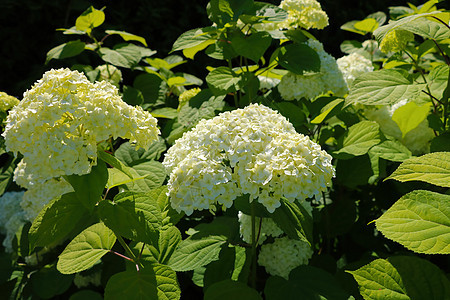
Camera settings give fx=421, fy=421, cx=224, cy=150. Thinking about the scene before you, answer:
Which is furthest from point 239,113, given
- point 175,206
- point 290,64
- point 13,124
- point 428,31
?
point 428,31

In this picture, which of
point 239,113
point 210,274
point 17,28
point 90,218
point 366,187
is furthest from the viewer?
point 17,28

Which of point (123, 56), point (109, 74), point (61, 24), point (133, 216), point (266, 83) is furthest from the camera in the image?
point (61, 24)

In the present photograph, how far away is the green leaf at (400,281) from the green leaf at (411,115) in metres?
0.96

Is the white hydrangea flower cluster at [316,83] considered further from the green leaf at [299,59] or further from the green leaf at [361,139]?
the green leaf at [361,139]

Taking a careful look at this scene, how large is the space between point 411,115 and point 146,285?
64.1 inches

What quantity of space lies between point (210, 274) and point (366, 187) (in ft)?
4.14

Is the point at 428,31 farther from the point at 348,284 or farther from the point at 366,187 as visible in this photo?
the point at 348,284

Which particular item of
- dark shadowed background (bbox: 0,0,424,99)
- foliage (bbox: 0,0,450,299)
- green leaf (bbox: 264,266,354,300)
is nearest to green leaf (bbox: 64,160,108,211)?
foliage (bbox: 0,0,450,299)

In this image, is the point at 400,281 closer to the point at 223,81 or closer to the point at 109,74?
the point at 223,81

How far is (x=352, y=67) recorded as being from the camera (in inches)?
110

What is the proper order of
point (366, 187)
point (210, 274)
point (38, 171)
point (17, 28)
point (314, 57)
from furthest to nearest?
1. point (17, 28)
2. point (366, 187)
3. point (314, 57)
4. point (210, 274)
5. point (38, 171)

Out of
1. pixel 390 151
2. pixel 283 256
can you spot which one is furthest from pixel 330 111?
pixel 283 256

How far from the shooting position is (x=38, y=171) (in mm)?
1526

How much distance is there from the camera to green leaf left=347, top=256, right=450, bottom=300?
1469 millimetres
